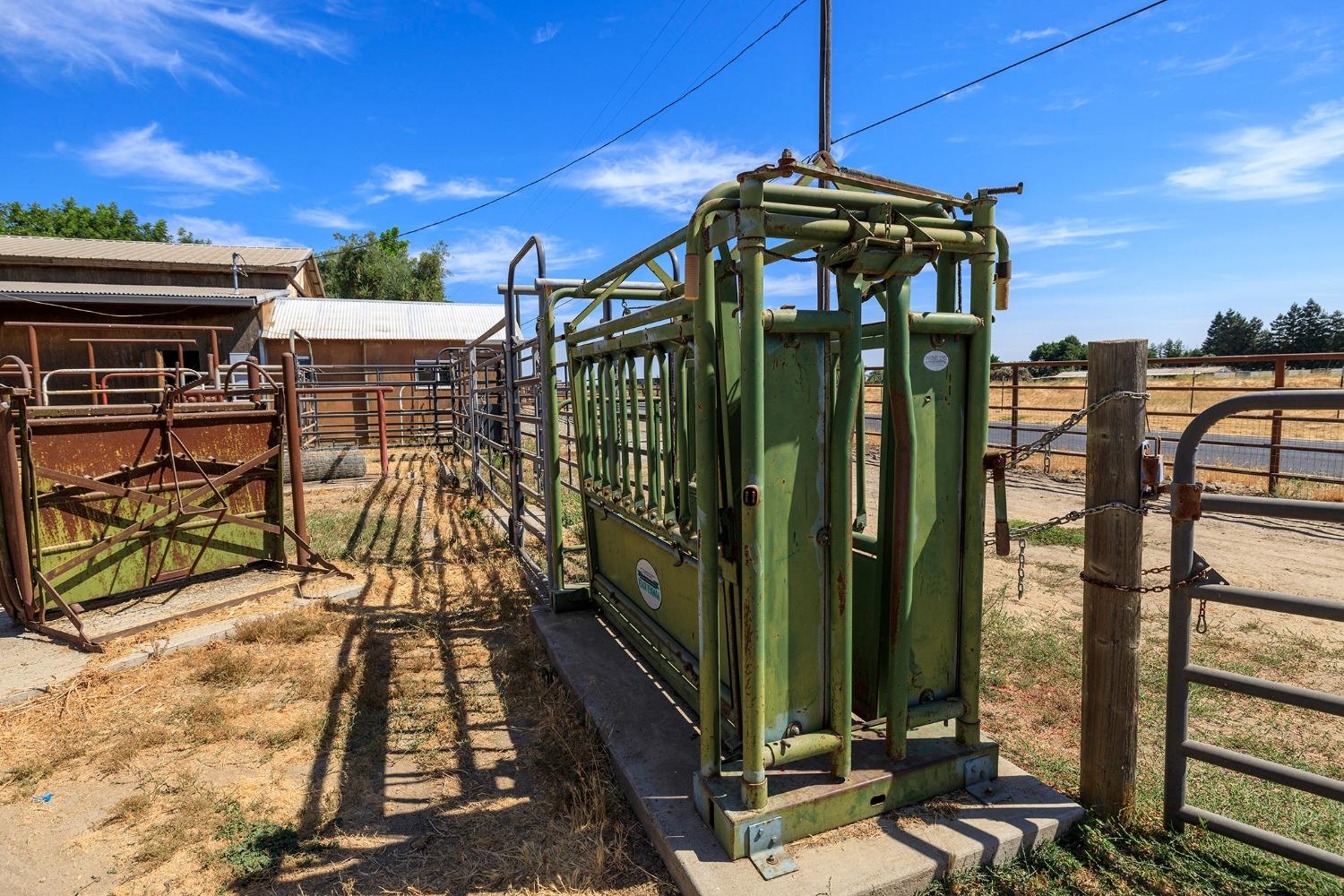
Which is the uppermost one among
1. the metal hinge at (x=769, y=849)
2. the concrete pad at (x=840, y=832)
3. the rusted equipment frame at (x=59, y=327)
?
the rusted equipment frame at (x=59, y=327)

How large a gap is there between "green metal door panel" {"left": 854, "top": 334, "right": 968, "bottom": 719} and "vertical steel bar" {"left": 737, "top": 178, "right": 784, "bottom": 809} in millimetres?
593

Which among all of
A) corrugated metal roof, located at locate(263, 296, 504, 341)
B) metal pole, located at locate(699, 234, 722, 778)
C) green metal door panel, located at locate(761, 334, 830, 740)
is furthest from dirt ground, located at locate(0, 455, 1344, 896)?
corrugated metal roof, located at locate(263, 296, 504, 341)

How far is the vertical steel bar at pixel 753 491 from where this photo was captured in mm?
2105

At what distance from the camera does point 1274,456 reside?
8.55 meters

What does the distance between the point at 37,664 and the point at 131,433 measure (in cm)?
173

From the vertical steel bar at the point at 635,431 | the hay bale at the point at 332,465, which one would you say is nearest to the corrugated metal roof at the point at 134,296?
the hay bale at the point at 332,465

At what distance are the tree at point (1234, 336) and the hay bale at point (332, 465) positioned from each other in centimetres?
8546

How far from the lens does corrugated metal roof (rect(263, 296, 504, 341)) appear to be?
826 inches

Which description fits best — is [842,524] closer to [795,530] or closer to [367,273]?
[795,530]

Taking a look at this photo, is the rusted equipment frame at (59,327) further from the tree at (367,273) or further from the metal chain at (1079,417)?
the tree at (367,273)

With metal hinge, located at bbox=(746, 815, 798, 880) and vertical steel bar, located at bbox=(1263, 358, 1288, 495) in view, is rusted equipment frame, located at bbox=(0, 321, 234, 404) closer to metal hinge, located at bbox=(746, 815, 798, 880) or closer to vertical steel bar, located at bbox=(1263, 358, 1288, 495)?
metal hinge, located at bbox=(746, 815, 798, 880)

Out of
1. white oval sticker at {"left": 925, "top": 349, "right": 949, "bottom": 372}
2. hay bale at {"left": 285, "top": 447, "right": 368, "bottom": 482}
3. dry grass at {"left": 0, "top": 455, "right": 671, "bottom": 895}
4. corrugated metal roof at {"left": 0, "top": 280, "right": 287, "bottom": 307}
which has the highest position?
corrugated metal roof at {"left": 0, "top": 280, "right": 287, "bottom": 307}

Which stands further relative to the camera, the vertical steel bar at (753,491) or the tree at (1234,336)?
the tree at (1234,336)

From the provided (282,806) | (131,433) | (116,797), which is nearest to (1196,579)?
(282,806)
